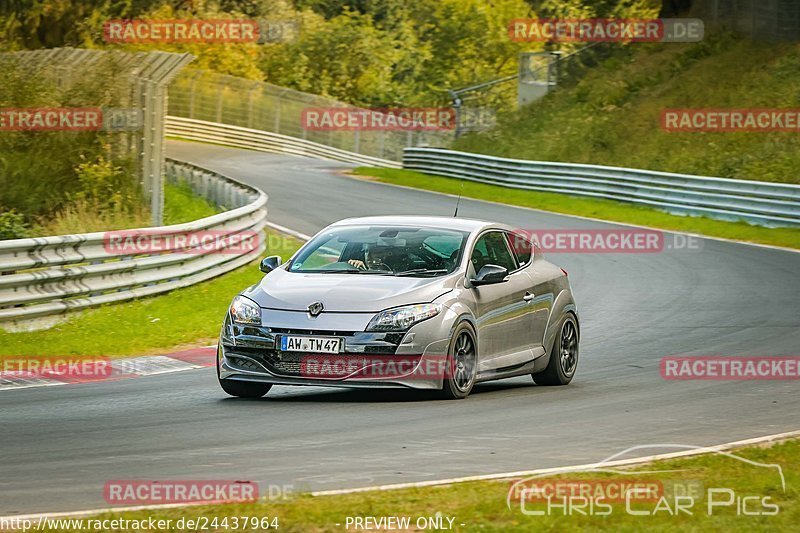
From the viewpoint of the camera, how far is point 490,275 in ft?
38.3

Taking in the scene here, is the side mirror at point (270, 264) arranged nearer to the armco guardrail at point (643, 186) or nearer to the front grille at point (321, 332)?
the front grille at point (321, 332)

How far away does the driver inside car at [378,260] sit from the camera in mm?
11773

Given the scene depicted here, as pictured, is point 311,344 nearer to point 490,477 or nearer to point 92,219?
point 490,477

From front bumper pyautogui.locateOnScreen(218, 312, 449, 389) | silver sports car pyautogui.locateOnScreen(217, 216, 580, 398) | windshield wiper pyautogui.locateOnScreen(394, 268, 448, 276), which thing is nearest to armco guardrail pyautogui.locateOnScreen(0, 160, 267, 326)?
silver sports car pyautogui.locateOnScreen(217, 216, 580, 398)

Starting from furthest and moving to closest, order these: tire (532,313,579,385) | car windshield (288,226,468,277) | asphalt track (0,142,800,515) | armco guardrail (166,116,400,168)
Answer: armco guardrail (166,116,400,168) → tire (532,313,579,385) → car windshield (288,226,468,277) → asphalt track (0,142,800,515)

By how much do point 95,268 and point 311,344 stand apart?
21.4 ft

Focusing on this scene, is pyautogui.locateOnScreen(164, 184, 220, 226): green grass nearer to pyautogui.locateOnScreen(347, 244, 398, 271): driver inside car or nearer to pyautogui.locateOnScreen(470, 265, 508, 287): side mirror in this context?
pyautogui.locateOnScreen(347, 244, 398, 271): driver inside car

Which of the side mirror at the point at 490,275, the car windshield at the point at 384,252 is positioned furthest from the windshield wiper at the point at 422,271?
the side mirror at the point at 490,275

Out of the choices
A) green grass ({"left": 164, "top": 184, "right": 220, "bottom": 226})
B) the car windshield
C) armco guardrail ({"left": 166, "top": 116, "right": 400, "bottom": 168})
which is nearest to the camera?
the car windshield

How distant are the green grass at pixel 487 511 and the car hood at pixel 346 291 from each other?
3406 mm

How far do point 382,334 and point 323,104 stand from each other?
52.5 metres

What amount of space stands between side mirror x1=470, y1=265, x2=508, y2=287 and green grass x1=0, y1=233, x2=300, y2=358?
4.64m

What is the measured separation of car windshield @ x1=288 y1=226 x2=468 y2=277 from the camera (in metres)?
11.8

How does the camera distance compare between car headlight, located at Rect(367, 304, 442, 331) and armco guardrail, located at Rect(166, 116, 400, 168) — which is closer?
car headlight, located at Rect(367, 304, 442, 331)
